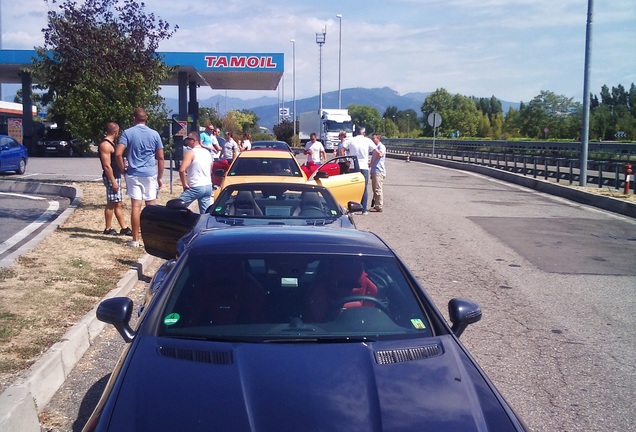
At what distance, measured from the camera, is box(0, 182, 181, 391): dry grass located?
5.45m

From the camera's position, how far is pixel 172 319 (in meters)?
3.51

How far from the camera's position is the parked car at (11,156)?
2194 cm

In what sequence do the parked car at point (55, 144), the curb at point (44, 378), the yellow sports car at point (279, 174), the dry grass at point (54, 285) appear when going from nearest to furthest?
the curb at point (44, 378)
the dry grass at point (54, 285)
the yellow sports car at point (279, 174)
the parked car at point (55, 144)

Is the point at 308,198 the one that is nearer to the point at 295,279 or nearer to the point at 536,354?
the point at 536,354

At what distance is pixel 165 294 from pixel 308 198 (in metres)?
4.39

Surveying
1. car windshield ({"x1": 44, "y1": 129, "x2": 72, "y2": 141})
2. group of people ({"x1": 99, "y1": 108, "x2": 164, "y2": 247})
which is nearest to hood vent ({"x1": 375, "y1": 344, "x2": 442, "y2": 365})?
group of people ({"x1": 99, "y1": 108, "x2": 164, "y2": 247})

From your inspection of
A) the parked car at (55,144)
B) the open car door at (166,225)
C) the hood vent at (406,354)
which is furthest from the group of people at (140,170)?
the parked car at (55,144)

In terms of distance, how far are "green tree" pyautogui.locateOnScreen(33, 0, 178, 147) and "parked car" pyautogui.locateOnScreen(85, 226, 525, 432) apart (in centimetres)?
1011

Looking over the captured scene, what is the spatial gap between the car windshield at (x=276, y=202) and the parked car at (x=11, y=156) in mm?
16602

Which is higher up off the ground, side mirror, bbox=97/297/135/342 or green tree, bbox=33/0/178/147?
green tree, bbox=33/0/178/147

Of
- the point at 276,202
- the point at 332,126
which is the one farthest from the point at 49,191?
the point at 332,126

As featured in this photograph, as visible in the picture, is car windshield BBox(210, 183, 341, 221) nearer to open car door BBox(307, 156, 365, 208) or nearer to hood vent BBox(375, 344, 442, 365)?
hood vent BBox(375, 344, 442, 365)

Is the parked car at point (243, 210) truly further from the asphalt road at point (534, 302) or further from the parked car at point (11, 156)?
the parked car at point (11, 156)

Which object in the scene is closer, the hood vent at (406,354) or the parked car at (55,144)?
the hood vent at (406,354)
